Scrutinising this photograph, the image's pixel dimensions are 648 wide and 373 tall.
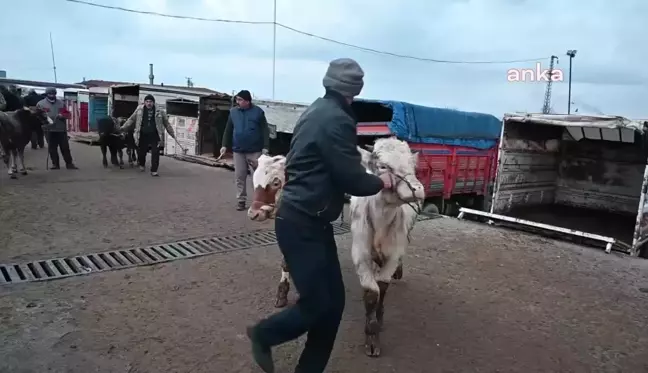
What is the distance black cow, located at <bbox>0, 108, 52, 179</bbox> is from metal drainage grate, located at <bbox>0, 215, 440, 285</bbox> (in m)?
5.73

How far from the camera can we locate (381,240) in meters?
3.59

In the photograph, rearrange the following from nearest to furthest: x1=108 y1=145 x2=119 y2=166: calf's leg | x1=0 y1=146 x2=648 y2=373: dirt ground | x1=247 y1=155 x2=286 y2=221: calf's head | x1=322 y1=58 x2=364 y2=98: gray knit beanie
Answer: x1=322 y1=58 x2=364 y2=98: gray knit beanie → x1=0 y1=146 x2=648 y2=373: dirt ground → x1=247 y1=155 x2=286 y2=221: calf's head → x1=108 y1=145 x2=119 y2=166: calf's leg

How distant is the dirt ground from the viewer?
11.1 ft

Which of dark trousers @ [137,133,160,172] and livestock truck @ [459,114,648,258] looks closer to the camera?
livestock truck @ [459,114,648,258]

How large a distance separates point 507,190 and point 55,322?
25.8 ft

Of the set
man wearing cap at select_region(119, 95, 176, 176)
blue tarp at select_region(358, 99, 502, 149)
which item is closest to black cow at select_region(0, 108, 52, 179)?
man wearing cap at select_region(119, 95, 176, 176)

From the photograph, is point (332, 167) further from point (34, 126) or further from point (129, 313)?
point (34, 126)

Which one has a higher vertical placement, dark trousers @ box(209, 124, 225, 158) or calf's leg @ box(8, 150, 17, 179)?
dark trousers @ box(209, 124, 225, 158)

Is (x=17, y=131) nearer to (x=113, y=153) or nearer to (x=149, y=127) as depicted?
(x=149, y=127)

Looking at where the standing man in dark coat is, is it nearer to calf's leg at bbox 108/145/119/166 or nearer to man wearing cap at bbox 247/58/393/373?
calf's leg at bbox 108/145/119/166

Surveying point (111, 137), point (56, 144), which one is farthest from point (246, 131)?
point (111, 137)

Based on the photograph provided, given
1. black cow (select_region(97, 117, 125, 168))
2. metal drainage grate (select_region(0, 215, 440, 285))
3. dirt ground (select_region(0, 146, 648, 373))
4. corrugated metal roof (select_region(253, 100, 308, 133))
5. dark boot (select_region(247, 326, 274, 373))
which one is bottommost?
dirt ground (select_region(0, 146, 648, 373))

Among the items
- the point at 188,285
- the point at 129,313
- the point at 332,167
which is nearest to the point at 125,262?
the point at 188,285

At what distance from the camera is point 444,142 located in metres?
10.1
